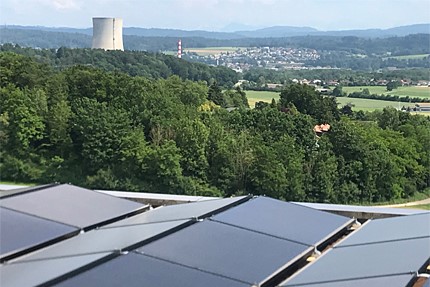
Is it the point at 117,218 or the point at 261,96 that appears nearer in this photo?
the point at 117,218

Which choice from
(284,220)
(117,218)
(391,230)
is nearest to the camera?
(391,230)

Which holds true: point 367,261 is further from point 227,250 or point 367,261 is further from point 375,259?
point 227,250

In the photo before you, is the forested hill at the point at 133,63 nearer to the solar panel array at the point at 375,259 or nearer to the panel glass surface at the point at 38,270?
the solar panel array at the point at 375,259

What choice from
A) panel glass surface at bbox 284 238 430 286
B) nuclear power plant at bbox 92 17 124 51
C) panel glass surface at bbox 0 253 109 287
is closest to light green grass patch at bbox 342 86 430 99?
nuclear power plant at bbox 92 17 124 51

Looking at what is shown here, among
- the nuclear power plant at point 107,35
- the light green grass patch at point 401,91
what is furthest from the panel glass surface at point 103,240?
the nuclear power plant at point 107,35

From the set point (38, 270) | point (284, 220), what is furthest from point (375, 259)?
point (38, 270)

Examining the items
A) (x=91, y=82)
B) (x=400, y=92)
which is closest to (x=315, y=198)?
(x=91, y=82)

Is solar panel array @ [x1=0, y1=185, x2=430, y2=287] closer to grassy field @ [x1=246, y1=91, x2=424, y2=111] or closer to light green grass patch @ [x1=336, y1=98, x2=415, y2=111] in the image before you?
grassy field @ [x1=246, y1=91, x2=424, y2=111]
